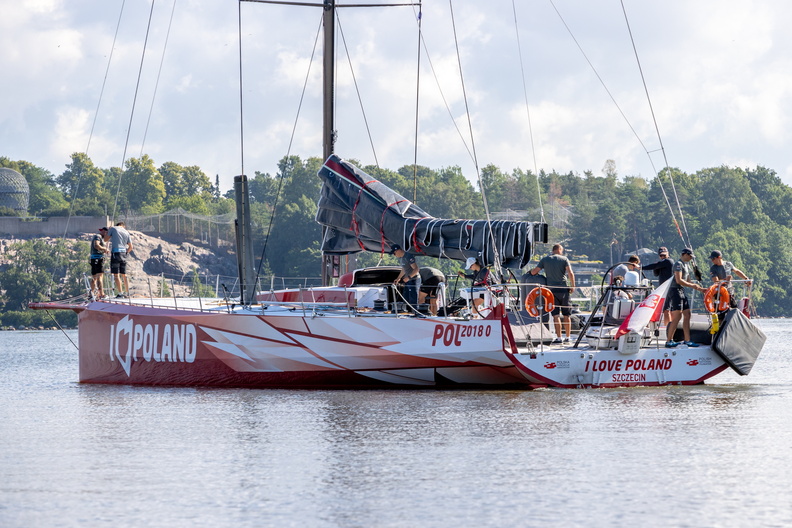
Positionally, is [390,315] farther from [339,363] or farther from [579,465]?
[579,465]

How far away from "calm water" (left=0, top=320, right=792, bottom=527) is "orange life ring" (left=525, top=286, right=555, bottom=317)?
108 centimetres

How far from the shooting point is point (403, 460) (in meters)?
10.6

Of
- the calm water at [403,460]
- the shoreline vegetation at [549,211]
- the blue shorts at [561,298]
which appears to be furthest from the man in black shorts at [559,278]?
the shoreline vegetation at [549,211]

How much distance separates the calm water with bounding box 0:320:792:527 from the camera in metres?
8.48

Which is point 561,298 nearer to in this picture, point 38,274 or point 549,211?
point 38,274

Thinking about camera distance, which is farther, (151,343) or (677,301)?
(151,343)

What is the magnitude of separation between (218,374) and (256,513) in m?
9.49

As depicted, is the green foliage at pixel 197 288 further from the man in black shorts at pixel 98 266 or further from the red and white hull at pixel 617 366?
the red and white hull at pixel 617 366

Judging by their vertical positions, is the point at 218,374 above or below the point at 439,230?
below

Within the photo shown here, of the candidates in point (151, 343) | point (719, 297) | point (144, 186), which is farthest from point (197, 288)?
point (144, 186)

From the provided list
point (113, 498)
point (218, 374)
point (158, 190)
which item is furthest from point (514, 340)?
point (158, 190)

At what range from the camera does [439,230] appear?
18141mm

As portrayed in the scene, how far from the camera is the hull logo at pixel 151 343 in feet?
58.5

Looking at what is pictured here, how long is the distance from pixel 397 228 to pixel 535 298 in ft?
8.62
